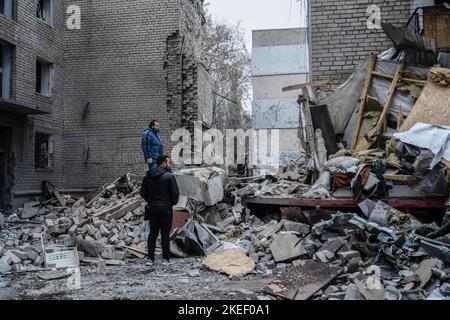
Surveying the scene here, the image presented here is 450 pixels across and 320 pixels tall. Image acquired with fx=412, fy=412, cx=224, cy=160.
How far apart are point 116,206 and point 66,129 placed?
23.0 feet

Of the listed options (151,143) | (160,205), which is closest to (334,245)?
(160,205)

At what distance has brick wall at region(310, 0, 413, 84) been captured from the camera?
9.52 metres

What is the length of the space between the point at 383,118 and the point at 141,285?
557cm

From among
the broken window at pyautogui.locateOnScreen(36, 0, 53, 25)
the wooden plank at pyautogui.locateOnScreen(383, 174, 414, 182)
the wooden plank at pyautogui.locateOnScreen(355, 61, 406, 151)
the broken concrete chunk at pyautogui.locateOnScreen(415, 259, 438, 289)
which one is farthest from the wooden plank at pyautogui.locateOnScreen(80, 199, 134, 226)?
the broken window at pyautogui.locateOnScreen(36, 0, 53, 25)

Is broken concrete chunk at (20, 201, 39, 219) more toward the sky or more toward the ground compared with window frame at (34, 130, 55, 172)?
more toward the ground

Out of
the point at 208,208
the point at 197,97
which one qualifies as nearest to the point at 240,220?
the point at 208,208

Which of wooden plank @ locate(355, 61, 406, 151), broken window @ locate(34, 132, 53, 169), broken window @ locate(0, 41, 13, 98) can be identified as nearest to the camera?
wooden plank @ locate(355, 61, 406, 151)

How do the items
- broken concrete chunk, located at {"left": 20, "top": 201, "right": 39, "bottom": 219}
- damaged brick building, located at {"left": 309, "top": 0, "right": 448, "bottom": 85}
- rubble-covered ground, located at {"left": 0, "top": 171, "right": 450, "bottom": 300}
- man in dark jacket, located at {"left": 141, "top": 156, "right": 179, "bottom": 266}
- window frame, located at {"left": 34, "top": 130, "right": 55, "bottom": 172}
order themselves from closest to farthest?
1. rubble-covered ground, located at {"left": 0, "top": 171, "right": 450, "bottom": 300}
2. man in dark jacket, located at {"left": 141, "top": 156, "right": 179, "bottom": 266}
3. damaged brick building, located at {"left": 309, "top": 0, "right": 448, "bottom": 85}
4. broken concrete chunk, located at {"left": 20, "top": 201, "right": 39, "bottom": 219}
5. window frame, located at {"left": 34, "top": 130, "right": 55, "bottom": 172}

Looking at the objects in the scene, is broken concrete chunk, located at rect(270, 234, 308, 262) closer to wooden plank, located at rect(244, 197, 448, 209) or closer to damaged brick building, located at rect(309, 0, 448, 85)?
wooden plank, located at rect(244, 197, 448, 209)

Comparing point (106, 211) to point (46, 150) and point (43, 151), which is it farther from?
point (46, 150)

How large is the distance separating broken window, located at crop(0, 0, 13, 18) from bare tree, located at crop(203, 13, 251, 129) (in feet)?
66.5

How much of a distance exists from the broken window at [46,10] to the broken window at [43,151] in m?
4.25

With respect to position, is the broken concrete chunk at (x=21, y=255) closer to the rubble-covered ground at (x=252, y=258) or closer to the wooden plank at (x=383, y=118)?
the rubble-covered ground at (x=252, y=258)

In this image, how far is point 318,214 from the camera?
7.07 m
